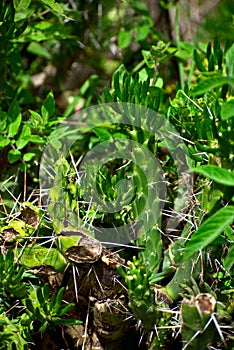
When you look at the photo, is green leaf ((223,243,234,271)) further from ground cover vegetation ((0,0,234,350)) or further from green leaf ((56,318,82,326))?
green leaf ((56,318,82,326))

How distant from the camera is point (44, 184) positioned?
180 cm

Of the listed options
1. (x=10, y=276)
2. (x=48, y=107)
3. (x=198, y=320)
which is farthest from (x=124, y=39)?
(x=198, y=320)

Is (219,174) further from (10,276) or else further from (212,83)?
(10,276)

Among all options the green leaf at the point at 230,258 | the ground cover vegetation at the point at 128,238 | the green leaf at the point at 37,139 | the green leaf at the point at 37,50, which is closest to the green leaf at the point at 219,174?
the ground cover vegetation at the point at 128,238

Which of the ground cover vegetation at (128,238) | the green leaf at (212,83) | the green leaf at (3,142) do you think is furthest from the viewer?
the green leaf at (3,142)

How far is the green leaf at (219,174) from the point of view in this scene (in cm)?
110

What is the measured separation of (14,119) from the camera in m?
1.75

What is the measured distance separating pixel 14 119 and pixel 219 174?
886 millimetres

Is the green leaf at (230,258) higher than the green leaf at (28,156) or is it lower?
lower

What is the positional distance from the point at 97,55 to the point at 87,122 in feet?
2.92

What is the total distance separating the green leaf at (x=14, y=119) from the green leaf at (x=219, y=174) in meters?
0.82

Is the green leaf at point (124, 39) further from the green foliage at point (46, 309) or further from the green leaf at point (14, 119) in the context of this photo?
the green foliage at point (46, 309)

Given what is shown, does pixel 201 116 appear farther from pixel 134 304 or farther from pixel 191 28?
pixel 191 28

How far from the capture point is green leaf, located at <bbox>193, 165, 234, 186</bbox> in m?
1.10
